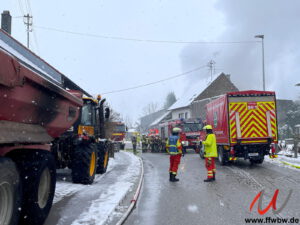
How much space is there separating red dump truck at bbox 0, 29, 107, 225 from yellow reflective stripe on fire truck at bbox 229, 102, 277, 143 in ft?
26.8

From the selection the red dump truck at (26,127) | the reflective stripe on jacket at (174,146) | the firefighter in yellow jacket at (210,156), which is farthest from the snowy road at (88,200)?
the firefighter in yellow jacket at (210,156)

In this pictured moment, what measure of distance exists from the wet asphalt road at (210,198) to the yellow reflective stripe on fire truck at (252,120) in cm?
246

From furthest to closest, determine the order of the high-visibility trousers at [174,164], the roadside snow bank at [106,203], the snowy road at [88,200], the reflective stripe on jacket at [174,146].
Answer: the reflective stripe on jacket at [174,146] < the high-visibility trousers at [174,164] < the snowy road at [88,200] < the roadside snow bank at [106,203]

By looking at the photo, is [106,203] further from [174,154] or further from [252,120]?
[252,120]

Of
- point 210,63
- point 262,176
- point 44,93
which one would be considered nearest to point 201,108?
point 210,63

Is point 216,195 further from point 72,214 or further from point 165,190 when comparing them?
point 72,214

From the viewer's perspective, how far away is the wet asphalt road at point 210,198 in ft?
19.3

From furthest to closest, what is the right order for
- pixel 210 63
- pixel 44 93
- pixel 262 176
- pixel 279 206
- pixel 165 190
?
pixel 210 63 → pixel 262 176 → pixel 165 190 → pixel 279 206 → pixel 44 93

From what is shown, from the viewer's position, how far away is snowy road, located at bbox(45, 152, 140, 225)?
229 inches

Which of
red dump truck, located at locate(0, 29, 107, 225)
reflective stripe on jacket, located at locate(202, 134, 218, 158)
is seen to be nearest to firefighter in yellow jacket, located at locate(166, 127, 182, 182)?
reflective stripe on jacket, located at locate(202, 134, 218, 158)

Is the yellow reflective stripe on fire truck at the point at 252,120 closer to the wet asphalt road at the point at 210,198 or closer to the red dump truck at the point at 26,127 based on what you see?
the wet asphalt road at the point at 210,198

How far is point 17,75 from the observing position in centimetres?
406

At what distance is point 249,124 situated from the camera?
13844 mm

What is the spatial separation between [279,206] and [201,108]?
129 feet
